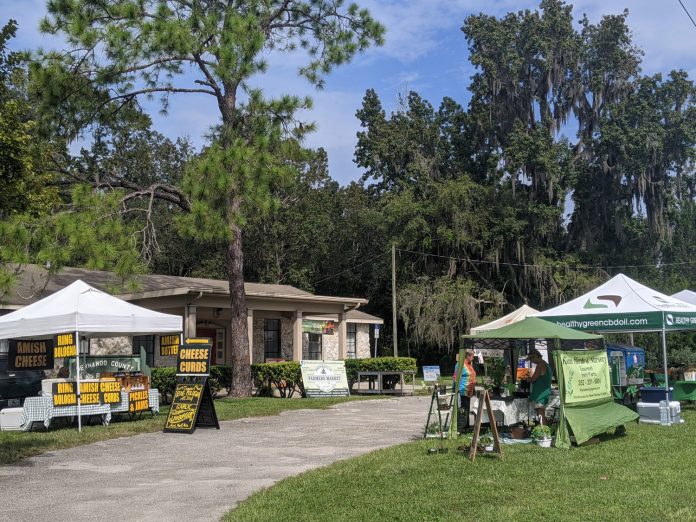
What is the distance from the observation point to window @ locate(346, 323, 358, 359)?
119 feet

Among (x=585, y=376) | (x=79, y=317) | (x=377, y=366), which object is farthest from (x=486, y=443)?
(x=377, y=366)

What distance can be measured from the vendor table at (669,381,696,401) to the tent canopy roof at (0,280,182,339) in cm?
1098

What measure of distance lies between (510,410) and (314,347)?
20.1m

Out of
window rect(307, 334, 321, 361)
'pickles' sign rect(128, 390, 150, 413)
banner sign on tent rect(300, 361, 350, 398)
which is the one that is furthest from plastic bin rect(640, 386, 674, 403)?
window rect(307, 334, 321, 361)

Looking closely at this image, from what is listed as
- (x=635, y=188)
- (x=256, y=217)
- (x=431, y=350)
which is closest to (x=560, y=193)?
(x=635, y=188)

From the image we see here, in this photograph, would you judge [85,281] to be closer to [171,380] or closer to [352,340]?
[171,380]

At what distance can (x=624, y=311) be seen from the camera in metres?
15.1

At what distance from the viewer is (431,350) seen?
137 ft

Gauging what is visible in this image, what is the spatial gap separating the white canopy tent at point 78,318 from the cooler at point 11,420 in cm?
111

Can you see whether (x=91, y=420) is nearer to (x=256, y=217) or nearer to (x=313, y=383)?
(x=256, y=217)

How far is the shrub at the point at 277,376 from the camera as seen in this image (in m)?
21.3

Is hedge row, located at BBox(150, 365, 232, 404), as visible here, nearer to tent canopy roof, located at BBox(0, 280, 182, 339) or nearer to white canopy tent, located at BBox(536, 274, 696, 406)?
tent canopy roof, located at BBox(0, 280, 182, 339)

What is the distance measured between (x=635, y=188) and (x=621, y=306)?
2547cm

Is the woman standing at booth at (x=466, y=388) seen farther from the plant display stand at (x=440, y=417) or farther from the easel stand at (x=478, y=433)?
the easel stand at (x=478, y=433)
